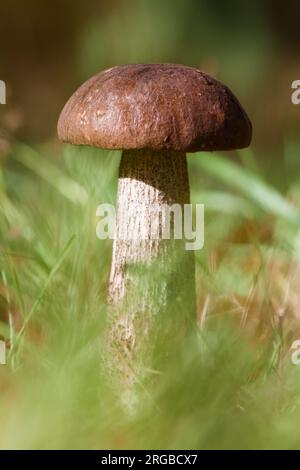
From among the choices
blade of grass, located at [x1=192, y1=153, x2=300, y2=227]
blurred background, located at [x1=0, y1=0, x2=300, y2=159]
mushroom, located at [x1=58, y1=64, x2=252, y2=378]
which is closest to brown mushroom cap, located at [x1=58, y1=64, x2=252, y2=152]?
mushroom, located at [x1=58, y1=64, x2=252, y2=378]

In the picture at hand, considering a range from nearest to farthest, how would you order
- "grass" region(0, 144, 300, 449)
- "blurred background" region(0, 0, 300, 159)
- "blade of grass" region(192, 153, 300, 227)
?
"grass" region(0, 144, 300, 449)
"blade of grass" region(192, 153, 300, 227)
"blurred background" region(0, 0, 300, 159)

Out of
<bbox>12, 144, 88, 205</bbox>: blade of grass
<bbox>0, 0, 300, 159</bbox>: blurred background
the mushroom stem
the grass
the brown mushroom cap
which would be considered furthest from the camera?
<bbox>0, 0, 300, 159</bbox>: blurred background

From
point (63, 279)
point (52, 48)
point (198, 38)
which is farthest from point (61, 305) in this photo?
point (52, 48)

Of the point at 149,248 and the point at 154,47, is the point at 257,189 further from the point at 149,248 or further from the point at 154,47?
the point at 154,47

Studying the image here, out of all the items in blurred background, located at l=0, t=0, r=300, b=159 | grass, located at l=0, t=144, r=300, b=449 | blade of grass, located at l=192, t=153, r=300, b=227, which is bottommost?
grass, located at l=0, t=144, r=300, b=449

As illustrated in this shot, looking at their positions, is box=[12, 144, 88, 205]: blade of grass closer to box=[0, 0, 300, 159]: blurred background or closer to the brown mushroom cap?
box=[0, 0, 300, 159]: blurred background

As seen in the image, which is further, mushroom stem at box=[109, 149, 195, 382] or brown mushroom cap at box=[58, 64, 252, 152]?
mushroom stem at box=[109, 149, 195, 382]

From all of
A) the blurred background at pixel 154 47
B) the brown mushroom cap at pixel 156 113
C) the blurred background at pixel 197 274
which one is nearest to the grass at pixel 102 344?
the blurred background at pixel 197 274

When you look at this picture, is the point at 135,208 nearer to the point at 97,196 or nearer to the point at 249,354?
the point at 97,196
